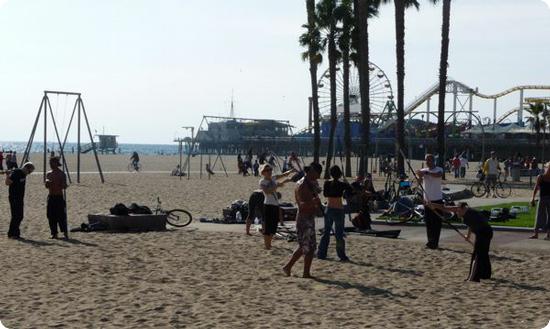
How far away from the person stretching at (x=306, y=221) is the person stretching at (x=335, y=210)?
58 cm

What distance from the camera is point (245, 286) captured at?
10.6 metres

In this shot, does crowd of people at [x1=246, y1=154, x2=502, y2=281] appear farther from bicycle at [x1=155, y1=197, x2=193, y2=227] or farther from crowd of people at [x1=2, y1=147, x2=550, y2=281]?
bicycle at [x1=155, y1=197, x2=193, y2=227]

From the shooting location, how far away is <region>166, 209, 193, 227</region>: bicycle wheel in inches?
691

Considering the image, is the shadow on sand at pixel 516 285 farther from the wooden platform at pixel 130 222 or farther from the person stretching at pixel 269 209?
the wooden platform at pixel 130 222

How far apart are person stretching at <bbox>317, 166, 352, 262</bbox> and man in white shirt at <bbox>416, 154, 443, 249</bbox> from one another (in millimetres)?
1665

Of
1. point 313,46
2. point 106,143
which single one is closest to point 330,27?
point 313,46

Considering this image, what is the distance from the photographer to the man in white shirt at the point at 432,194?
13641 millimetres

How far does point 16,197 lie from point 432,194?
277 inches

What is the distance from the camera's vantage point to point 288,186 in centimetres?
3350

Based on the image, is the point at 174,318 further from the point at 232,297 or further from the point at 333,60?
the point at 333,60

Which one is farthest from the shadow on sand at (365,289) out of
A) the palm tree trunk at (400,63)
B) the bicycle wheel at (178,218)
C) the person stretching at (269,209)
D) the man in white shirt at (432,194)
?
the palm tree trunk at (400,63)

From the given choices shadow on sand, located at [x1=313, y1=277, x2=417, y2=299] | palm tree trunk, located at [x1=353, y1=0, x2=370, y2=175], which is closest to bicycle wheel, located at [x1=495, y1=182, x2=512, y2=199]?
palm tree trunk, located at [x1=353, y1=0, x2=370, y2=175]

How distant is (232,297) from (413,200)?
9839 millimetres

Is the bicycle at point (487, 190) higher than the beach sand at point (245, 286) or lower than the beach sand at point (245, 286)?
higher
